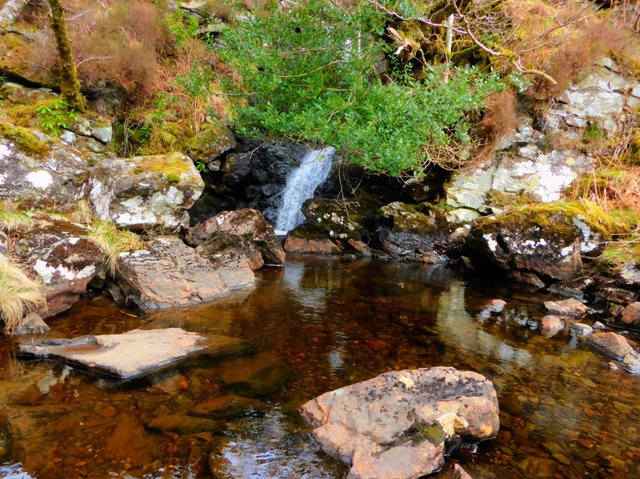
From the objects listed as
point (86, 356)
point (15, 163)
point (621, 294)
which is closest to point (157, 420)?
point (86, 356)

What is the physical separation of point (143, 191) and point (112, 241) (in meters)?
1.49

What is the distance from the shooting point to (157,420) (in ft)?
13.3

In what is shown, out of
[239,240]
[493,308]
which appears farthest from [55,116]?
[493,308]

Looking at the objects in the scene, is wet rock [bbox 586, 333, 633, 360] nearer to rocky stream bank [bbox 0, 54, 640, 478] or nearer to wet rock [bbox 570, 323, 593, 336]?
rocky stream bank [bbox 0, 54, 640, 478]

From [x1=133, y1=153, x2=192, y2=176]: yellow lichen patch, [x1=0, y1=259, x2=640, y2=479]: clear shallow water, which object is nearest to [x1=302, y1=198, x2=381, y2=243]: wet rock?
[x1=133, y1=153, x2=192, y2=176]: yellow lichen patch

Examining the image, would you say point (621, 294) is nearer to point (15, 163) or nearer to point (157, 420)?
point (157, 420)

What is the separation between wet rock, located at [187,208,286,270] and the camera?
994 cm

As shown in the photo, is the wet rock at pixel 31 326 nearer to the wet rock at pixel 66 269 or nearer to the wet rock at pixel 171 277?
the wet rock at pixel 66 269

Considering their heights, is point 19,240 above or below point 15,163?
below

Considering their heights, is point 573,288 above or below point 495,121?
below

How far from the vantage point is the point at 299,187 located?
15211mm

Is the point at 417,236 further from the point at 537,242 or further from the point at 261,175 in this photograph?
the point at 261,175

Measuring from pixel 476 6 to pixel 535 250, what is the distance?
8.10 meters

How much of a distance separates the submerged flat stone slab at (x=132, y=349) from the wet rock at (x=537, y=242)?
8.00m
